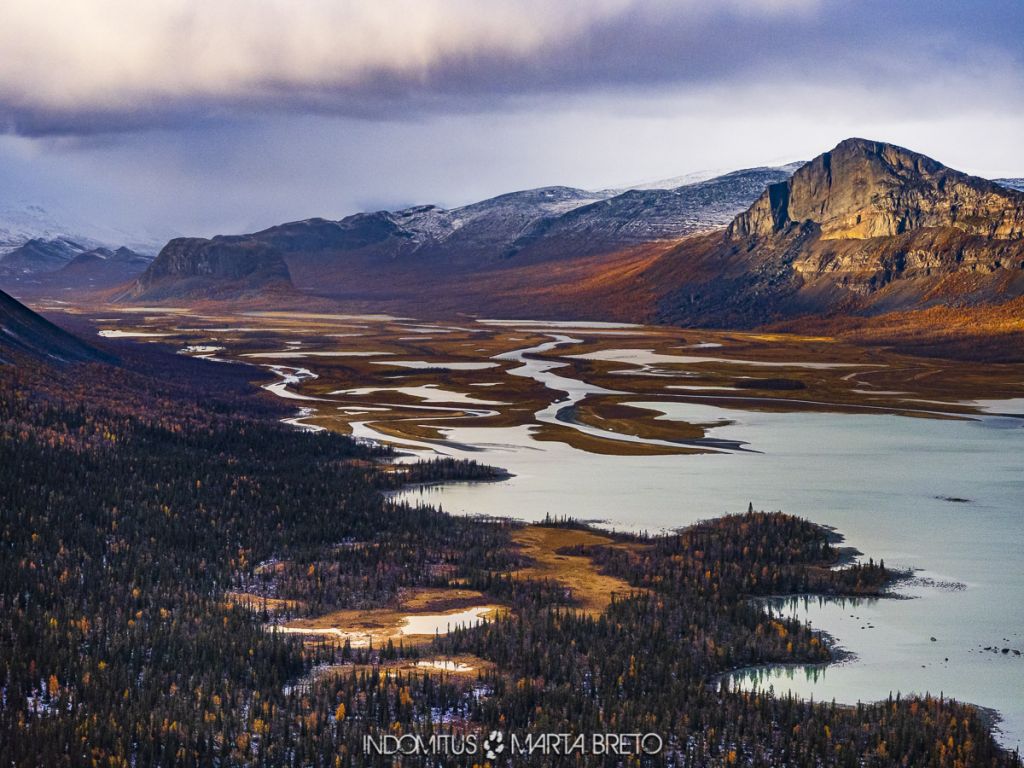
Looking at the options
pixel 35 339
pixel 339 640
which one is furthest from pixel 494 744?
pixel 35 339

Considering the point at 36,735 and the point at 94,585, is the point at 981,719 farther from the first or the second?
the point at 94,585

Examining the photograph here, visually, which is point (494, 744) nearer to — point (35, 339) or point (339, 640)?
point (339, 640)

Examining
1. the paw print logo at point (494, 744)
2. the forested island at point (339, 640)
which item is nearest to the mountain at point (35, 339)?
the forested island at point (339, 640)

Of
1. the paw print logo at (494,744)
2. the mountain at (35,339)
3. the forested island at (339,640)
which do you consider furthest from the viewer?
the mountain at (35,339)

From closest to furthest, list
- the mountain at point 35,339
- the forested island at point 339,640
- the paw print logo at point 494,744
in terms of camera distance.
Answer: the paw print logo at point 494,744 < the forested island at point 339,640 < the mountain at point 35,339

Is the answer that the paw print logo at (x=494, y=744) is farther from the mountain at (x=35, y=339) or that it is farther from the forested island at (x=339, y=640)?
the mountain at (x=35, y=339)
